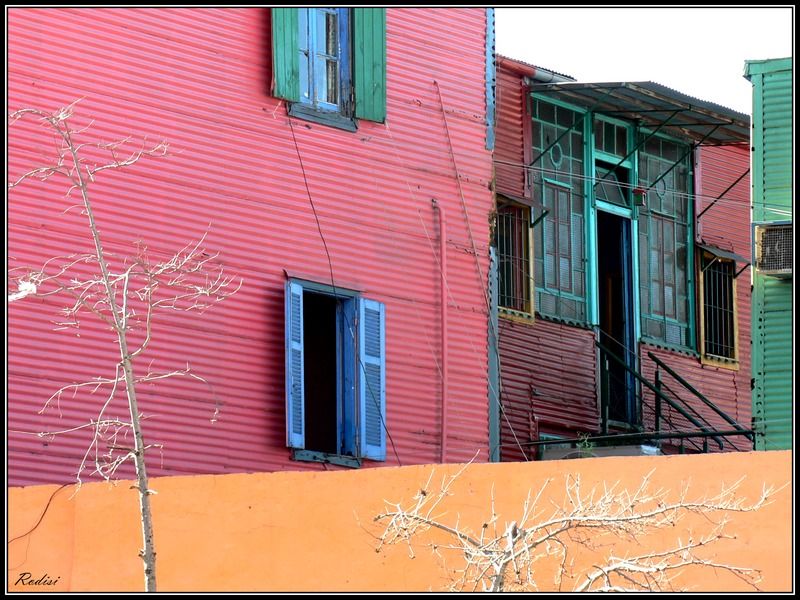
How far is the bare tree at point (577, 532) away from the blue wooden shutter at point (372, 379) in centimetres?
386

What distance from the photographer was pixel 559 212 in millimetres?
18609

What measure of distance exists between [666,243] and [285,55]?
674cm

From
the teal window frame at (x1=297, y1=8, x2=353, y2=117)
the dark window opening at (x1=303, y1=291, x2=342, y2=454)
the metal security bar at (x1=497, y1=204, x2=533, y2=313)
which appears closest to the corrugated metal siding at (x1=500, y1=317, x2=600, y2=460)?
the metal security bar at (x1=497, y1=204, x2=533, y2=313)

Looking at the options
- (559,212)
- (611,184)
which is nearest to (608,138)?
(611,184)

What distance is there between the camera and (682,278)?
792 inches

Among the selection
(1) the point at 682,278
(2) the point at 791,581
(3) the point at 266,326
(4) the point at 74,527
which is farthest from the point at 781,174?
(1) the point at 682,278

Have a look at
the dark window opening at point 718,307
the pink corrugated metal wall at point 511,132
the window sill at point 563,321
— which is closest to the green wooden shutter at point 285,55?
the pink corrugated metal wall at point 511,132

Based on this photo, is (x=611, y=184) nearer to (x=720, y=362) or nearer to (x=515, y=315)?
(x=515, y=315)

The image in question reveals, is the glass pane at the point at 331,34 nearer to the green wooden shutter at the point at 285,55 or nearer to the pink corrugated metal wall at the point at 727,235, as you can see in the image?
the green wooden shutter at the point at 285,55

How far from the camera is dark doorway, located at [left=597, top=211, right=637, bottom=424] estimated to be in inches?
750

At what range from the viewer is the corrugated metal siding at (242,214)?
13.3 metres

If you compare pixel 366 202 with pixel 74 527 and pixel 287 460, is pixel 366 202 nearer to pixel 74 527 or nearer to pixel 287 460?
pixel 287 460

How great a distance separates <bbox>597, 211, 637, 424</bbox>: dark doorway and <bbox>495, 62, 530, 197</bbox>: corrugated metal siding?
169 cm

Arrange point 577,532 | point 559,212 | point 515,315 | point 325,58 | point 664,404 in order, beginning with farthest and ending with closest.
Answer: point 664,404, point 559,212, point 515,315, point 325,58, point 577,532
